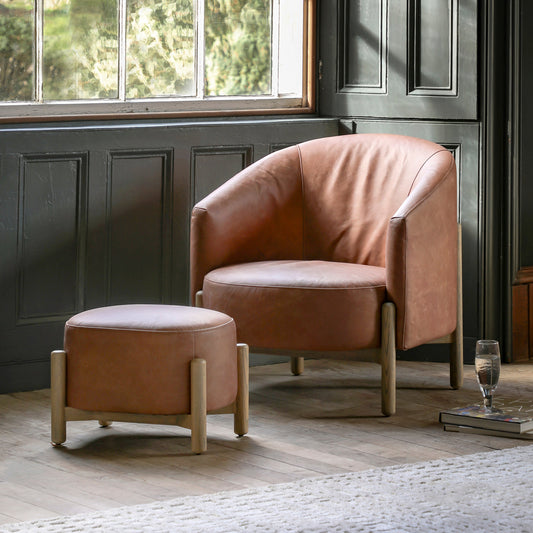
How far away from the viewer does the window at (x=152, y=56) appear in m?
4.17

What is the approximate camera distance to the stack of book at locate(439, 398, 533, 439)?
345 cm

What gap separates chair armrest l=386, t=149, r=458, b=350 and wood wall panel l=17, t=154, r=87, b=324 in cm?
116

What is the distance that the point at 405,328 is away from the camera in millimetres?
3758

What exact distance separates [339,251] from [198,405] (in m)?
1.19

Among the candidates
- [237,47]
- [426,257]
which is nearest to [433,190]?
[426,257]

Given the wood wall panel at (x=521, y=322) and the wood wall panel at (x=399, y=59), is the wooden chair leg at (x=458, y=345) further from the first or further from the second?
the wood wall panel at (x=399, y=59)

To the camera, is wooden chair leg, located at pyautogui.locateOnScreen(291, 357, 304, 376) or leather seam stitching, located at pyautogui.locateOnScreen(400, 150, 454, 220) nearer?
leather seam stitching, located at pyautogui.locateOnScreen(400, 150, 454, 220)

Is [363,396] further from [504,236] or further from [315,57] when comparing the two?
[315,57]

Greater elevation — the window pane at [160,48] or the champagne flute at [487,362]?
the window pane at [160,48]

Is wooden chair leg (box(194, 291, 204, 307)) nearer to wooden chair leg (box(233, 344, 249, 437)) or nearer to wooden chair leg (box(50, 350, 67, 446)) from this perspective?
wooden chair leg (box(233, 344, 249, 437))

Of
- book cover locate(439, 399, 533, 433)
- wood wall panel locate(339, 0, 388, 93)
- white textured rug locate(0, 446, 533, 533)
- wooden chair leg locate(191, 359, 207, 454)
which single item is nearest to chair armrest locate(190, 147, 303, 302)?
wood wall panel locate(339, 0, 388, 93)

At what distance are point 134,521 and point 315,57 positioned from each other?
2.66 m

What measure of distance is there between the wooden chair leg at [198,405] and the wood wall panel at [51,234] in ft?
3.55

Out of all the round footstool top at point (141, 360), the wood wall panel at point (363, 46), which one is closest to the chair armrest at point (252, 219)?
the wood wall panel at point (363, 46)
